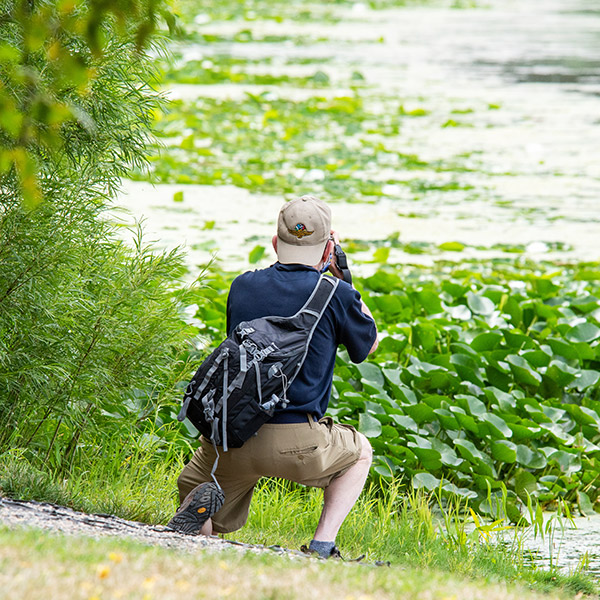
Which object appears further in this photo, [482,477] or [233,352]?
[482,477]

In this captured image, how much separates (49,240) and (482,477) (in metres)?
2.06

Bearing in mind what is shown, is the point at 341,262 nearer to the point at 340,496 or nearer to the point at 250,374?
the point at 250,374

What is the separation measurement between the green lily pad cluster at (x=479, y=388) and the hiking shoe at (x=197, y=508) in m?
1.32

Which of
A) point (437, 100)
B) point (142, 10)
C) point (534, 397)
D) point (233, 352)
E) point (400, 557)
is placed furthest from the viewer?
point (437, 100)

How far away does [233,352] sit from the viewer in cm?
297

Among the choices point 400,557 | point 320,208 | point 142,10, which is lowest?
point 400,557

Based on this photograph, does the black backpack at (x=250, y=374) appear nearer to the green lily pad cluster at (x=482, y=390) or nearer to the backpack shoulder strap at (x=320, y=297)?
the backpack shoulder strap at (x=320, y=297)

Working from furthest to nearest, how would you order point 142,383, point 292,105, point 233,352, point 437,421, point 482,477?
point 292,105
point 437,421
point 482,477
point 142,383
point 233,352

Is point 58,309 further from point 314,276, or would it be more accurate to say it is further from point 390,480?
point 390,480

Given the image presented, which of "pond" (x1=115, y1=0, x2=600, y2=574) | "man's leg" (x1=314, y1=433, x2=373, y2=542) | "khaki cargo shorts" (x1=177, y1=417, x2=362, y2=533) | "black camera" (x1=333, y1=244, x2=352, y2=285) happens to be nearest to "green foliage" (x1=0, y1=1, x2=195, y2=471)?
"pond" (x1=115, y1=0, x2=600, y2=574)

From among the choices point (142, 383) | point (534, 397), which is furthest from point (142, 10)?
point (534, 397)

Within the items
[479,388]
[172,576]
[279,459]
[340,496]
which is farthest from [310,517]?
[172,576]

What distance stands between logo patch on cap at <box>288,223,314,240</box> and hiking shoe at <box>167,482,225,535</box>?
81cm

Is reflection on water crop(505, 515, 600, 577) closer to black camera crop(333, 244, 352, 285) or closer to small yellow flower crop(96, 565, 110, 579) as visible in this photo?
black camera crop(333, 244, 352, 285)
